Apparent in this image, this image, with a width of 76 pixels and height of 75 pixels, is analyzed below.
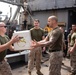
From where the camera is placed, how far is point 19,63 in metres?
7.96

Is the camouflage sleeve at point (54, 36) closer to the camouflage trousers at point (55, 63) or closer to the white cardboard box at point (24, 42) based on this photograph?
the camouflage trousers at point (55, 63)

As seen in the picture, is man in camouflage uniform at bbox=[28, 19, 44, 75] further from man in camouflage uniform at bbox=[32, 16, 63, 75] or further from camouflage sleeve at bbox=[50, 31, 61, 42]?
camouflage sleeve at bbox=[50, 31, 61, 42]

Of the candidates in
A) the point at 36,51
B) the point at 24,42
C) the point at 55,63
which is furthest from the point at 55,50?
the point at 36,51

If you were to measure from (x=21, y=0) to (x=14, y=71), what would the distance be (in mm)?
6625

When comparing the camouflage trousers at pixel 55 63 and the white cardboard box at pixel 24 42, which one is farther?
the camouflage trousers at pixel 55 63

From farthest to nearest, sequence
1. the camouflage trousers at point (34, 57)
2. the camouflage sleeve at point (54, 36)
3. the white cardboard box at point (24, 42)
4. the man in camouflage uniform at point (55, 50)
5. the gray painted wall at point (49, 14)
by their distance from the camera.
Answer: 1. the gray painted wall at point (49, 14)
2. the camouflage trousers at point (34, 57)
3. the man in camouflage uniform at point (55, 50)
4. the camouflage sleeve at point (54, 36)
5. the white cardboard box at point (24, 42)

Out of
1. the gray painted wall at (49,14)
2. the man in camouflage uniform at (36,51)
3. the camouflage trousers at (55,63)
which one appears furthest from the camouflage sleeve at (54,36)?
the gray painted wall at (49,14)

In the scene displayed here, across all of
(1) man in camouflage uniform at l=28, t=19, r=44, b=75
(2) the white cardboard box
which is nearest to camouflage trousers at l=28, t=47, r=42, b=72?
(1) man in camouflage uniform at l=28, t=19, r=44, b=75

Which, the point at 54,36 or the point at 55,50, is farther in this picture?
the point at 55,50

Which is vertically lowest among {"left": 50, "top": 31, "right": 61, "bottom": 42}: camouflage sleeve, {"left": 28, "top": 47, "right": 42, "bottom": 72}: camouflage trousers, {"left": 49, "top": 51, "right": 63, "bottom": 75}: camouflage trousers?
{"left": 28, "top": 47, "right": 42, "bottom": 72}: camouflage trousers

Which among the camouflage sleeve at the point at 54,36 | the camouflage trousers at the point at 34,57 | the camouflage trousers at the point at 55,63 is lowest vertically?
the camouflage trousers at the point at 34,57

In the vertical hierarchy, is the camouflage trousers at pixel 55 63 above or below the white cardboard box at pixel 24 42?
below

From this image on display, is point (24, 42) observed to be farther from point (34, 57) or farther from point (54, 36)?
point (34, 57)

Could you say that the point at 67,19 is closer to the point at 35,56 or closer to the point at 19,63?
the point at 19,63
